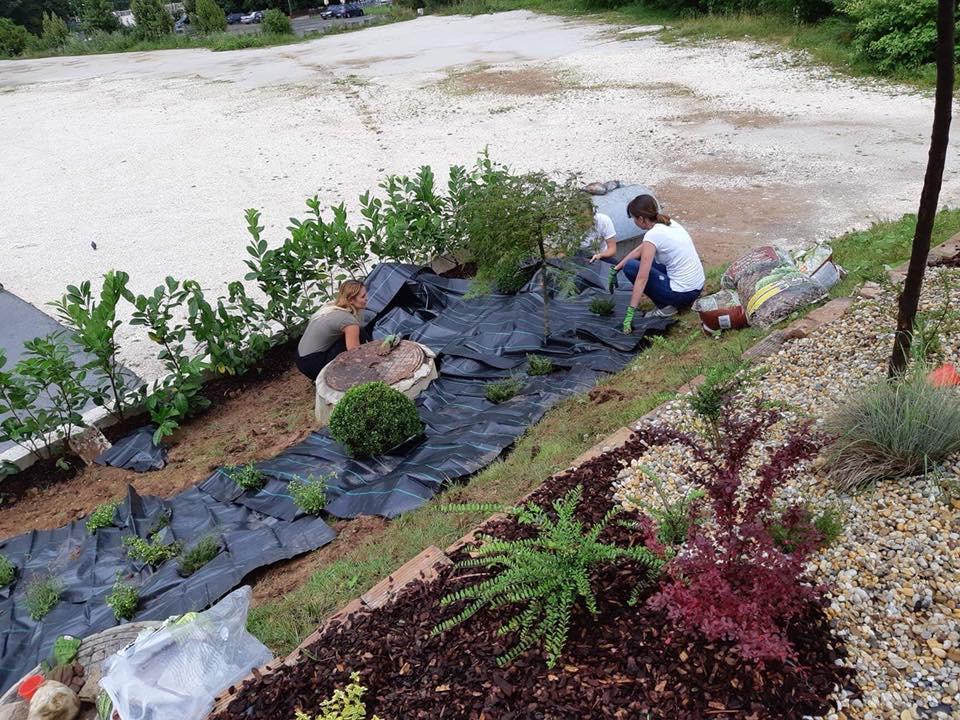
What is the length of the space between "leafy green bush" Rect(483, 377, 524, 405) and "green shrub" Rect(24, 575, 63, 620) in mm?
3110

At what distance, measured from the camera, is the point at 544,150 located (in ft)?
40.3

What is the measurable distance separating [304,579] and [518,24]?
2558 cm

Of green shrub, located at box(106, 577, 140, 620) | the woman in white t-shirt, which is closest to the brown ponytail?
the woman in white t-shirt

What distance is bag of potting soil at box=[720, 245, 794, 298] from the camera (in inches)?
235

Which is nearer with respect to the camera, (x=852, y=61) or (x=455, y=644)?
(x=455, y=644)

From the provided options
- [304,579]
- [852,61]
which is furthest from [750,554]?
[852,61]

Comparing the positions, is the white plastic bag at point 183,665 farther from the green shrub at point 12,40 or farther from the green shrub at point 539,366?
the green shrub at point 12,40

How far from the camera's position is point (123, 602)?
4.10 meters

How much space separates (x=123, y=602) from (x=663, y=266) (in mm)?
4868

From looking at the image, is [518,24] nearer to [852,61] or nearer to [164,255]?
[852,61]

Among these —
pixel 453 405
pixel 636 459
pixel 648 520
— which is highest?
pixel 648 520

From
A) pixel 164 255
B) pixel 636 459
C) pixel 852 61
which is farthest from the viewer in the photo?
pixel 852 61

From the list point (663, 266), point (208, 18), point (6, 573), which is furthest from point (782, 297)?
point (208, 18)

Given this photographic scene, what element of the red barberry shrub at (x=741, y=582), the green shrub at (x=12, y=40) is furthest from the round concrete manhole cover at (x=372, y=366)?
the green shrub at (x=12, y=40)
